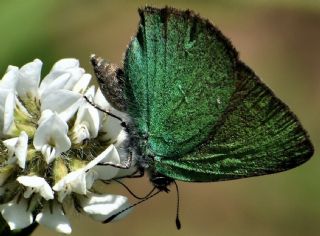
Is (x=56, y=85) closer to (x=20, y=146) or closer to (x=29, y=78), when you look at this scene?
(x=29, y=78)

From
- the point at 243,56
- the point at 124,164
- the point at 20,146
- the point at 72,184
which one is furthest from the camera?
the point at 243,56

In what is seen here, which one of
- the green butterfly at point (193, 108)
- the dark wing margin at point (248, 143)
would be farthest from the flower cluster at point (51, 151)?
the dark wing margin at point (248, 143)

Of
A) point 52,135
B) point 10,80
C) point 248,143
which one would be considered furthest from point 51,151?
point 248,143

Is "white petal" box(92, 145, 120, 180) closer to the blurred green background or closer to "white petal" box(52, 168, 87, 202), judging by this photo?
"white petal" box(52, 168, 87, 202)

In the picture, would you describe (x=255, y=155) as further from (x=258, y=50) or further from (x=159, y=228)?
(x=258, y=50)

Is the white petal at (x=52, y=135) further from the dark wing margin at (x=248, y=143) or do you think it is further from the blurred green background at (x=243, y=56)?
the blurred green background at (x=243, y=56)

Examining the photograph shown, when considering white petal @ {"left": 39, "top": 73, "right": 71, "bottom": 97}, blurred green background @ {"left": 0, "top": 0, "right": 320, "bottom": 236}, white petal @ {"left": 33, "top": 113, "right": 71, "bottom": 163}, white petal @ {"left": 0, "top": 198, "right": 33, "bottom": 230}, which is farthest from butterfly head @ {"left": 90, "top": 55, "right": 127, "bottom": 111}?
blurred green background @ {"left": 0, "top": 0, "right": 320, "bottom": 236}
